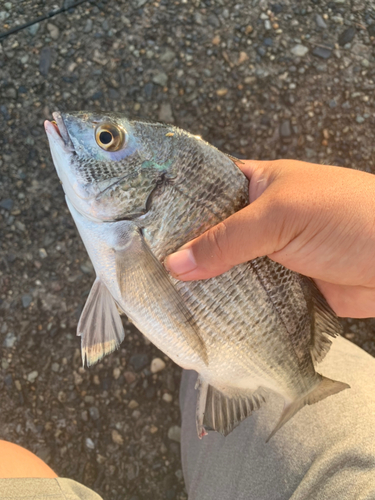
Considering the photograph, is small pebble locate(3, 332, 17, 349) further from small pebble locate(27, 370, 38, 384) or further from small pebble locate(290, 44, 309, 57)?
small pebble locate(290, 44, 309, 57)

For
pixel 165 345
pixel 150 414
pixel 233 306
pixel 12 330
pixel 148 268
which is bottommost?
pixel 150 414

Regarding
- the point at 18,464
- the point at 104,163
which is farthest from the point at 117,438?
the point at 104,163

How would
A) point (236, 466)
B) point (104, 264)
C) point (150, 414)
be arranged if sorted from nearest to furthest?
point (104, 264), point (236, 466), point (150, 414)

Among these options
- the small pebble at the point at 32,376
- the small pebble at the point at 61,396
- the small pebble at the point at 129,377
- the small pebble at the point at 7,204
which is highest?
the small pebble at the point at 7,204

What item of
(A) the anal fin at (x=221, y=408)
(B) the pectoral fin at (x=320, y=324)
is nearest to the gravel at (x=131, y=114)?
(A) the anal fin at (x=221, y=408)

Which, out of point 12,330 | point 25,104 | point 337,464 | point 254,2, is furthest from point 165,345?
point 254,2

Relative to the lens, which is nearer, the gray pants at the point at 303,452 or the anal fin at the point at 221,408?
the gray pants at the point at 303,452

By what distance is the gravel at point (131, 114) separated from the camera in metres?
2.19

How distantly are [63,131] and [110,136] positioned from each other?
165mm

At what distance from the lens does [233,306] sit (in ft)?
4.49

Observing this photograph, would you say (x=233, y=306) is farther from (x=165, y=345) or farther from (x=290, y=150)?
(x=290, y=150)

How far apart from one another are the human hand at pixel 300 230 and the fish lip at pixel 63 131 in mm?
532

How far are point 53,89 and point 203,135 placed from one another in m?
1.02

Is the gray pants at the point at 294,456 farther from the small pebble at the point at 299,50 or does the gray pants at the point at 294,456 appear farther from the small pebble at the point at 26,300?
the small pebble at the point at 299,50
